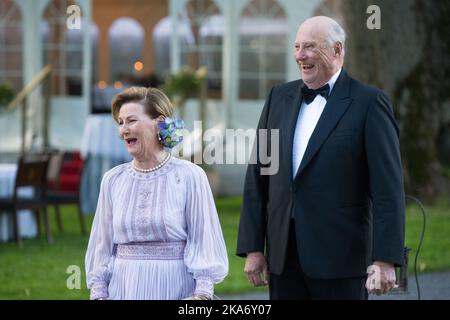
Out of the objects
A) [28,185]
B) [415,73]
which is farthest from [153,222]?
[415,73]

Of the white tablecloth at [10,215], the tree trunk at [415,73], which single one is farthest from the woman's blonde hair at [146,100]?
the tree trunk at [415,73]

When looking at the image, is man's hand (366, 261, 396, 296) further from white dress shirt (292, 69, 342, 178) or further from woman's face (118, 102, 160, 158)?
woman's face (118, 102, 160, 158)

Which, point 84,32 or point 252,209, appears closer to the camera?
point 252,209

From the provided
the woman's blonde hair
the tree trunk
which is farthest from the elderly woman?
the tree trunk

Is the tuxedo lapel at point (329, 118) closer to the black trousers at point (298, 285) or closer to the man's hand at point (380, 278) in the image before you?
the black trousers at point (298, 285)

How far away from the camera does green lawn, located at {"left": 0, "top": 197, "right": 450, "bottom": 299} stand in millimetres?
8562

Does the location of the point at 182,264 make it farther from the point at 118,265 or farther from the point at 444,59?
the point at 444,59

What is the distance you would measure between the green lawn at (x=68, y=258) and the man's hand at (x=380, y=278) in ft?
14.1

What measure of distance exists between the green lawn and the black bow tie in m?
4.14

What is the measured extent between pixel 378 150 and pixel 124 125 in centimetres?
100

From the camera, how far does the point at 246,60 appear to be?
16.7 meters

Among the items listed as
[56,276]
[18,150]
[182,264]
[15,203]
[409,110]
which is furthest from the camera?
[18,150]

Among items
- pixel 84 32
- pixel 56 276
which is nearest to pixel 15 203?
pixel 56 276

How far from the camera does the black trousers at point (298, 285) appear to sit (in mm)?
4328
